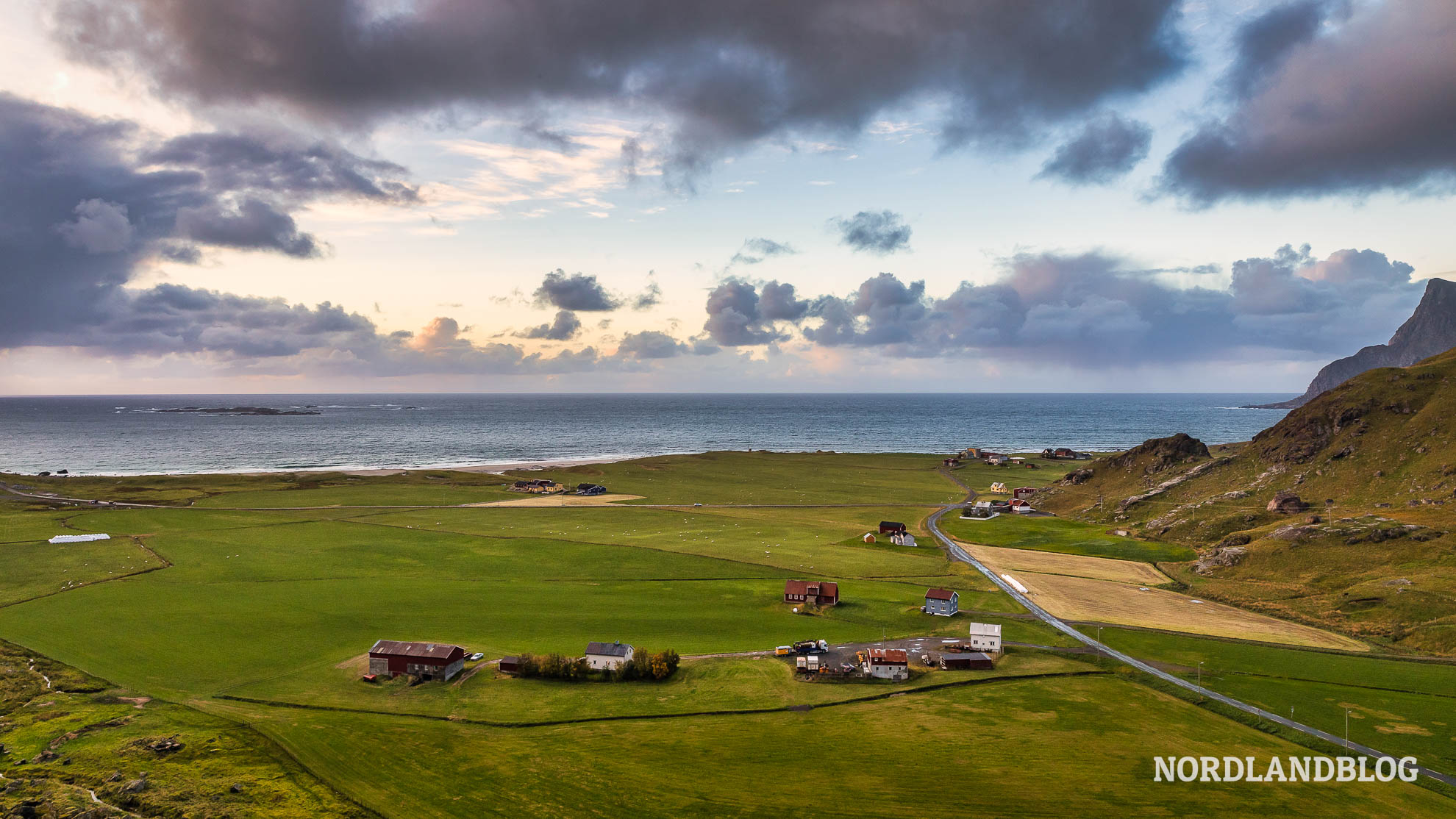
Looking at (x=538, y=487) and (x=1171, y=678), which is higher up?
(x=538, y=487)

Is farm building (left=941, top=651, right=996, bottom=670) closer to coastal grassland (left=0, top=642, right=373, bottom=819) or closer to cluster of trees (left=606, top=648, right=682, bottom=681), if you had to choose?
cluster of trees (left=606, top=648, right=682, bottom=681)

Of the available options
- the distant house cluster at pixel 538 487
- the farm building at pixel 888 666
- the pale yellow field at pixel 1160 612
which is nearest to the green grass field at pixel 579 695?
the farm building at pixel 888 666

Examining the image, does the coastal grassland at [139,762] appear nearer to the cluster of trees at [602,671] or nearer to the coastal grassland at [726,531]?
the cluster of trees at [602,671]

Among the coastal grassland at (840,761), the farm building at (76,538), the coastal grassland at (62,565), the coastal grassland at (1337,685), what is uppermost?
the farm building at (76,538)

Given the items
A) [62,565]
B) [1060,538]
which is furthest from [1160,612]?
[62,565]

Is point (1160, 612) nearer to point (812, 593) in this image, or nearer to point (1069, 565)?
point (1069, 565)

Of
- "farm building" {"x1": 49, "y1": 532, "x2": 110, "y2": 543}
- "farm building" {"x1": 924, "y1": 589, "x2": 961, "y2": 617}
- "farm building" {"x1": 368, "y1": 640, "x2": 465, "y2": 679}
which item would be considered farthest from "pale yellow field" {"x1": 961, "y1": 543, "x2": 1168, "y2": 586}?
"farm building" {"x1": 49, "y1": 532, "x2": 110, "y2": 543}

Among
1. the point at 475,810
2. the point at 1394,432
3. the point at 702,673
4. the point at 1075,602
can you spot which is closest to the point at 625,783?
the point at 475,810
